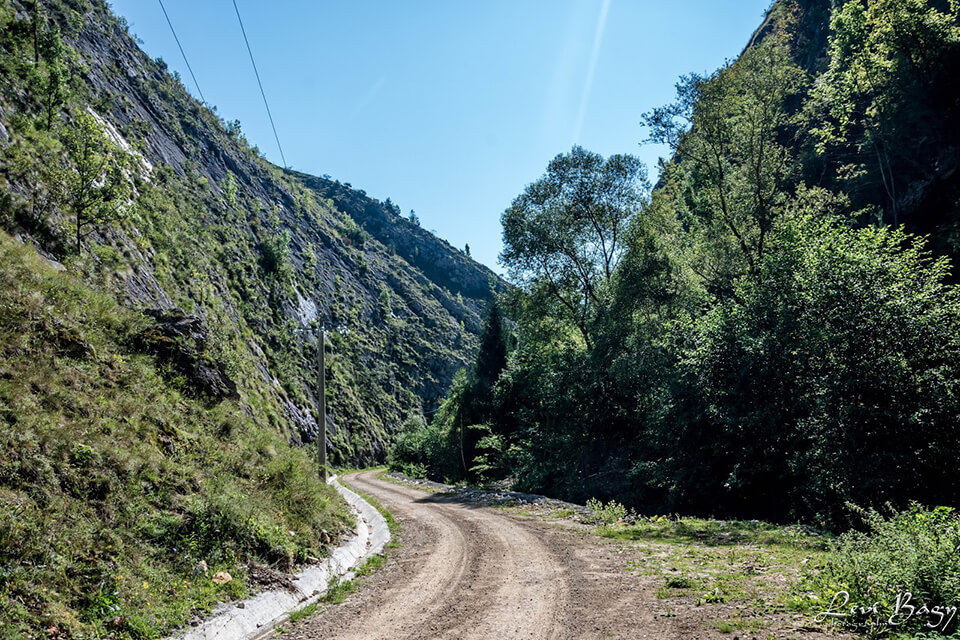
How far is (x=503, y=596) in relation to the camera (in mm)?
8375

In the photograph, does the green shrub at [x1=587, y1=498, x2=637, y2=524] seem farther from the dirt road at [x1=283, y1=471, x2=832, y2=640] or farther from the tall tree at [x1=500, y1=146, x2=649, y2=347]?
the tall tree at [x1=500, y1=146, x2=649, y2=347]

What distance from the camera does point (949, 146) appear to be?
24.8 m

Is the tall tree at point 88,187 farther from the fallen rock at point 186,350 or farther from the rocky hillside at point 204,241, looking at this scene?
the fallen rock at point 186,350

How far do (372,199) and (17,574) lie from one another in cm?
18758

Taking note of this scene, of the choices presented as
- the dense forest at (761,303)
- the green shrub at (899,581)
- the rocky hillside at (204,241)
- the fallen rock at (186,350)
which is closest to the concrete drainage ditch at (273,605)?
the fallen rock at (186,350)

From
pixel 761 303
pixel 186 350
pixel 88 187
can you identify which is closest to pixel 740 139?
pixel 761 303

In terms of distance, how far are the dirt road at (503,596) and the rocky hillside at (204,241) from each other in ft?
26.2

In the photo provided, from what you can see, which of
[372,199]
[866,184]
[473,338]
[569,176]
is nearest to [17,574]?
[569,176]

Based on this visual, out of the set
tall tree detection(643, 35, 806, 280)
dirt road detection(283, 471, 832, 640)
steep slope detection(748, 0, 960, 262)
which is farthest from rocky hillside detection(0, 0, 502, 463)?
steep slope detection(748, 0, 960, 262)

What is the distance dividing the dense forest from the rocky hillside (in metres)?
14.0

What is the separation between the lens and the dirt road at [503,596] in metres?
6.73

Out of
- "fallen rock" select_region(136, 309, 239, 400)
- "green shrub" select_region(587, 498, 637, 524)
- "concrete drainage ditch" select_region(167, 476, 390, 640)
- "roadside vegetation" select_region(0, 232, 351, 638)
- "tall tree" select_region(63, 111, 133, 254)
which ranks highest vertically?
"tall tree" select_region(63, 111, 133, 254)

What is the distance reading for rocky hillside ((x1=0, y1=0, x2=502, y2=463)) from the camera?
1822 cm

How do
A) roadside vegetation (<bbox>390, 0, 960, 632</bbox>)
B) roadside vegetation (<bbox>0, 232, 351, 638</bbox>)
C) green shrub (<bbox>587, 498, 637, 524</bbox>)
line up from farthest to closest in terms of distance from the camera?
green shrub (<bbox>587, 498, 637, 524</bbox>) < roadside vegetation (<bbox>390, 0, 960, 632</bbox>) < roadside vegetation (<bbox>0, 232, 351, 638</bbox>)
